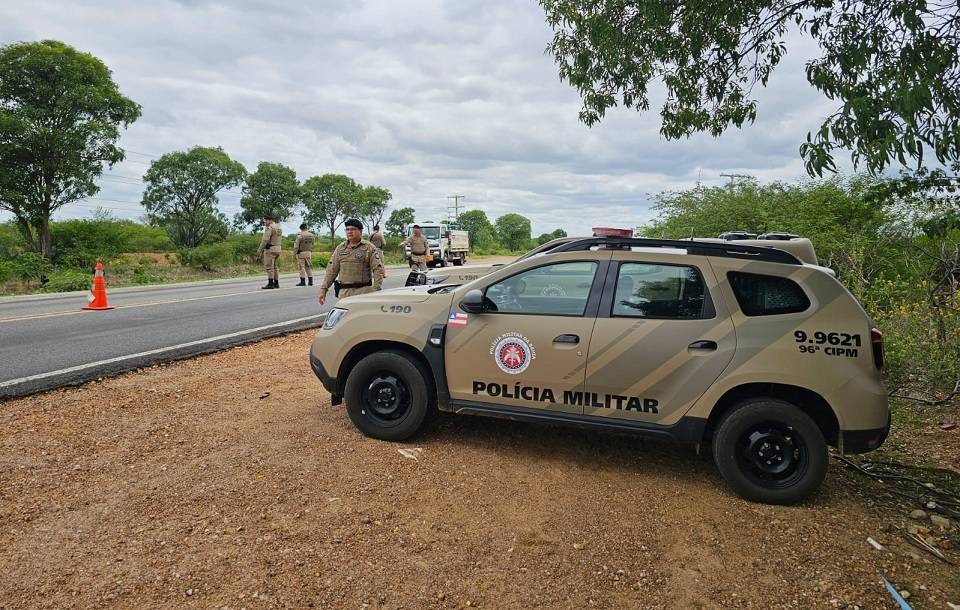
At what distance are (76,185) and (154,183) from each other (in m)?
19.9

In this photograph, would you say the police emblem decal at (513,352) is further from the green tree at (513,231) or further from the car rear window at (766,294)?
the green tree at (513,231)

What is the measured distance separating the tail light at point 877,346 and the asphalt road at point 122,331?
6061mm

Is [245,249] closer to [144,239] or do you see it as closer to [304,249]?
[144,239]

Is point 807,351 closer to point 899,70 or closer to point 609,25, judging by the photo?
point 899,70

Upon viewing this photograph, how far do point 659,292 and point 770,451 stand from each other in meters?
1.20

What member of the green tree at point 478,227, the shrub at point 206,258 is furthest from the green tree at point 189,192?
the green tree at point 478,227

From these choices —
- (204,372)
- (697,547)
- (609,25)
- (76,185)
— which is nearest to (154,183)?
(76,185)

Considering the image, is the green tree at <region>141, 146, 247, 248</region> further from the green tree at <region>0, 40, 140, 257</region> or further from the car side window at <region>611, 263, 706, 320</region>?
the car side window at <region>611, 263, 706, 320</region>

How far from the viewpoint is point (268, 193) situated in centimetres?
5572

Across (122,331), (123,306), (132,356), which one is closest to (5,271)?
(123,306)

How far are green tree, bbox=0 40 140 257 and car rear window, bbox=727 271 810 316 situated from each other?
25.1 metres

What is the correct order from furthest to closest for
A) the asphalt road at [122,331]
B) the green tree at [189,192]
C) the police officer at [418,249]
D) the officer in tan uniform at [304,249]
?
the green tree at [189,192], the police officer at [418,249], the officer in tan uniform at [304,249], the asphalt road at [122,331]

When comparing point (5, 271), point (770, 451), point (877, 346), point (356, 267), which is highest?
point (356, 267)

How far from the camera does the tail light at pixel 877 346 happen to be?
134 inches
